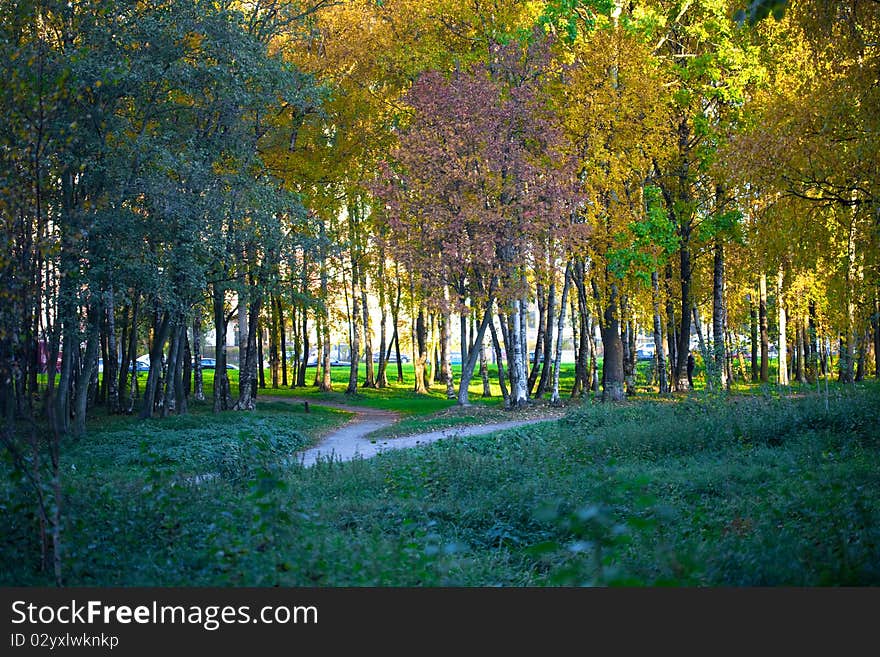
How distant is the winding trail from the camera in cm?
1756

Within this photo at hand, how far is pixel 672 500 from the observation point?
33.0 feet

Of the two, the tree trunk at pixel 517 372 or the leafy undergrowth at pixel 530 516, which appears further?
the tree trunk at pixel 517 372

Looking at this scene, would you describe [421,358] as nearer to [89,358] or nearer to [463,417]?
[463,417]

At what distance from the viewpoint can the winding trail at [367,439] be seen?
17.6 m

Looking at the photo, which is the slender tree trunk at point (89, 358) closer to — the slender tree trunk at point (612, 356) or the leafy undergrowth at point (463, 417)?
the leafy undergrowth at point (463, 417)

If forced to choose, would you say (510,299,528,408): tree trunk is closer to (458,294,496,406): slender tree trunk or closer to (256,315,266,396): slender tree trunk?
(458,294,496,406): slender tree trunk

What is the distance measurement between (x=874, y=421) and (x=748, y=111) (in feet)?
47.6

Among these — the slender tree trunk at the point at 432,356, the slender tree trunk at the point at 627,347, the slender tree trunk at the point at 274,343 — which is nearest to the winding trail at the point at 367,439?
the slender tree trunk at the point at 627,347

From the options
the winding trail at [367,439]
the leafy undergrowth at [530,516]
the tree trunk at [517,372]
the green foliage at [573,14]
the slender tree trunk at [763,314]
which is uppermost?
the green foliage at [573,14]

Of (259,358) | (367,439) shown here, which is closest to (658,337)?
(367,439)

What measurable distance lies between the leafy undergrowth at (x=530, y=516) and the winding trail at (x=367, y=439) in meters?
2.16

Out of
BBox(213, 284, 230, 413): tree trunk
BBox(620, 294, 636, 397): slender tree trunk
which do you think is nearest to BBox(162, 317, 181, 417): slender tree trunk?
BBox(213, 284, 230, 413): tree trunk

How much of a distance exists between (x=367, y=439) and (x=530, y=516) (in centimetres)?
1172

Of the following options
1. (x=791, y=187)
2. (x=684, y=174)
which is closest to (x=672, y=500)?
(x=791, y=187)
